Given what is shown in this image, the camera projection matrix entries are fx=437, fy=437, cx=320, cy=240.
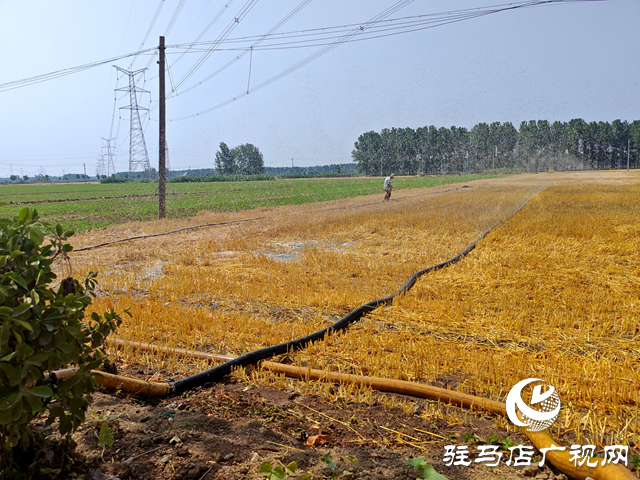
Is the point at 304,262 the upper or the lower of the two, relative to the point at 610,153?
lower

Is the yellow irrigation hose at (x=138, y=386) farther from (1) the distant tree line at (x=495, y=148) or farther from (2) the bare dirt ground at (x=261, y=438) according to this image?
(1) the distant tree line at (x=495, y=148)

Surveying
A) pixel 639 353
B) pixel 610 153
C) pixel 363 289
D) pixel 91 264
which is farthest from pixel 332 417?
pixel 610 153

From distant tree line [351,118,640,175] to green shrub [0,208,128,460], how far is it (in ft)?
442

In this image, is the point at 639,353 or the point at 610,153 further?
the point at 610,153

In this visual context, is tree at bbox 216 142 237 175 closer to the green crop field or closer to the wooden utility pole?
the green crop field

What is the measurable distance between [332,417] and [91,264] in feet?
26.9

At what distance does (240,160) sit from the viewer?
138125 millimetres

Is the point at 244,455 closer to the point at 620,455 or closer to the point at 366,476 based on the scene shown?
the point at 366,476

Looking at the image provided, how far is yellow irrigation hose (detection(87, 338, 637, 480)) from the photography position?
2535 millimetres

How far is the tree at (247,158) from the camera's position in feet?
449

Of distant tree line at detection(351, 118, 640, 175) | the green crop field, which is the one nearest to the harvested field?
the green crop field

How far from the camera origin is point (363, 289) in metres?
7.25
